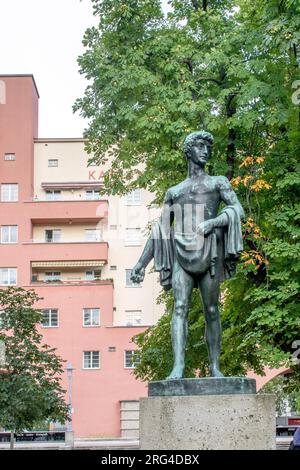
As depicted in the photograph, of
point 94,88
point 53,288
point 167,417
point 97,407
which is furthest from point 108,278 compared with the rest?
point 167,417

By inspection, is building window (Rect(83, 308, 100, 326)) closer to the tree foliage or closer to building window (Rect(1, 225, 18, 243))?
building window (Rect(1, 225, 18, 243))

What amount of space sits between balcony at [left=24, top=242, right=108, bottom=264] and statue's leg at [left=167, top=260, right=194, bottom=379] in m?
49.5

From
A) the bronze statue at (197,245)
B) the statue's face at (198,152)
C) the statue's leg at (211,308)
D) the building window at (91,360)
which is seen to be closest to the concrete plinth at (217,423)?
the bronze statue at (197,245)

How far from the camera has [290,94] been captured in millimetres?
20578

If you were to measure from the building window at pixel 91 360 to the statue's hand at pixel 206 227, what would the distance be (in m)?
45.3

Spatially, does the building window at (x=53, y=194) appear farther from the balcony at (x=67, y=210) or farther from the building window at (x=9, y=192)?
the building window at (x=9, y=192)

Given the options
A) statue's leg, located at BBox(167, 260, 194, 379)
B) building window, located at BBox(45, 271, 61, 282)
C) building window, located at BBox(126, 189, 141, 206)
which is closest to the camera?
statue's leg, located at BBox(167, 260, 194, 379)

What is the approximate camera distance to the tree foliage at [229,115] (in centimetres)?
1995

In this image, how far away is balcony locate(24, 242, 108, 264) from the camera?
5928 centimetres

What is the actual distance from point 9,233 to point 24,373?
1281 inches

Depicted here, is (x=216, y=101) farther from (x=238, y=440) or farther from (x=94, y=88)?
(x=238, y=440)

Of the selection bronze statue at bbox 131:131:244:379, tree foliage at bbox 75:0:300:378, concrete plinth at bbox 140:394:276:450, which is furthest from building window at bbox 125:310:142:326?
concrete plinth at bbox 140:394:276:450

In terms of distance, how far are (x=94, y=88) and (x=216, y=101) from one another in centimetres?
327
